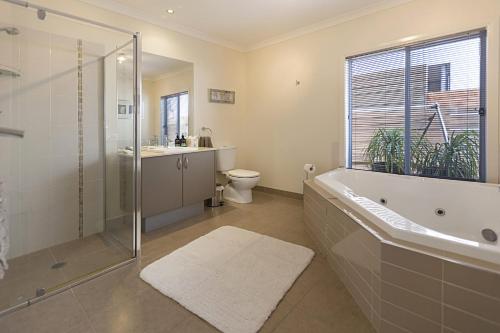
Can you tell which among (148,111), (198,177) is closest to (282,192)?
(198,177)

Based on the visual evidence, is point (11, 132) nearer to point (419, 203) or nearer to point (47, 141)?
point (47, 141)

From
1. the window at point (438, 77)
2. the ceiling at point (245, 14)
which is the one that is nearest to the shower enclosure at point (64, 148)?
the ceiling at point (245, 14)

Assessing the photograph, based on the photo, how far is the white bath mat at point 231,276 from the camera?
4.78ft

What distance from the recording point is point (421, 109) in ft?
8.77

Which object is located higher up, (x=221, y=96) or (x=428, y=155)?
(x=221, y=96)

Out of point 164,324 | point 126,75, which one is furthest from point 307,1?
point 164,324

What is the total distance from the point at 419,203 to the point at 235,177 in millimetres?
2124

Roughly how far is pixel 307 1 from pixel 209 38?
151 centimetres

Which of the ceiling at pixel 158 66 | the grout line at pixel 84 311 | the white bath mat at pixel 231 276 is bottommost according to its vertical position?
the grout line at pixel 84 311

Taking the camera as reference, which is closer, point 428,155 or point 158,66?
point 428,155

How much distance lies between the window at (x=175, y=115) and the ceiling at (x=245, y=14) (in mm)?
879

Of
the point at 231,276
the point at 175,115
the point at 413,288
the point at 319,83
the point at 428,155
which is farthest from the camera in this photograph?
the point at 175,115

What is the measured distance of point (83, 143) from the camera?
2438mm

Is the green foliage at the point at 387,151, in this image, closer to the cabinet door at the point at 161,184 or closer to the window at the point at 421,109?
the window at the point at 421,109
